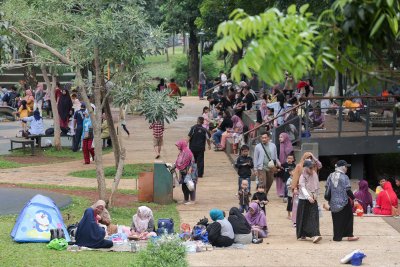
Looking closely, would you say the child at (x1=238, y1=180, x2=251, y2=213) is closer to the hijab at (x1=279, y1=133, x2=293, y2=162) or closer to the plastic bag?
the hijab at (x1=279, y1=133, x2=293, y2=162)

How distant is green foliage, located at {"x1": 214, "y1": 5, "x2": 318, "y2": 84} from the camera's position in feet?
23.8

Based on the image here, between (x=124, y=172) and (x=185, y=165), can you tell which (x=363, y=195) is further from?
(x=124, y=172)

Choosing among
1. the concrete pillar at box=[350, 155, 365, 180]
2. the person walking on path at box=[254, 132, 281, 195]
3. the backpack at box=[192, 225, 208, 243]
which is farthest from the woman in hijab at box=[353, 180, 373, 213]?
the concrete pillar at box=[350, 155, 365, 180]

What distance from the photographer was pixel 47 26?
63.4 feet

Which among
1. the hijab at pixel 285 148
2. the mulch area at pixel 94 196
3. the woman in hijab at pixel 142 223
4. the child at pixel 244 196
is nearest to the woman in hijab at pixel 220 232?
the woman in hijab at pixel 142 223

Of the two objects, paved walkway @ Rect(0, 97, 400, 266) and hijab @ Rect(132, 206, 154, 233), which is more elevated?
hijab @ Rect(132, 206, 154, 233)

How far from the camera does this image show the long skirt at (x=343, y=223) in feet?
55.1

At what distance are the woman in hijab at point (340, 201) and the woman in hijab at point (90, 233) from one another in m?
3.87

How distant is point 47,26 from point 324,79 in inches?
459

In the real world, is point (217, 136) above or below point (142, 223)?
above

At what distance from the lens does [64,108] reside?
32.7m

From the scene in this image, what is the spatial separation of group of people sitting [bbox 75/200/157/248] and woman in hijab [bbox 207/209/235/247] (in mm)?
1029

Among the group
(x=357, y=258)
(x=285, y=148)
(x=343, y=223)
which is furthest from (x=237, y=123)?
(x=357, y=258)

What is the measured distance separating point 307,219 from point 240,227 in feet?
4.10
